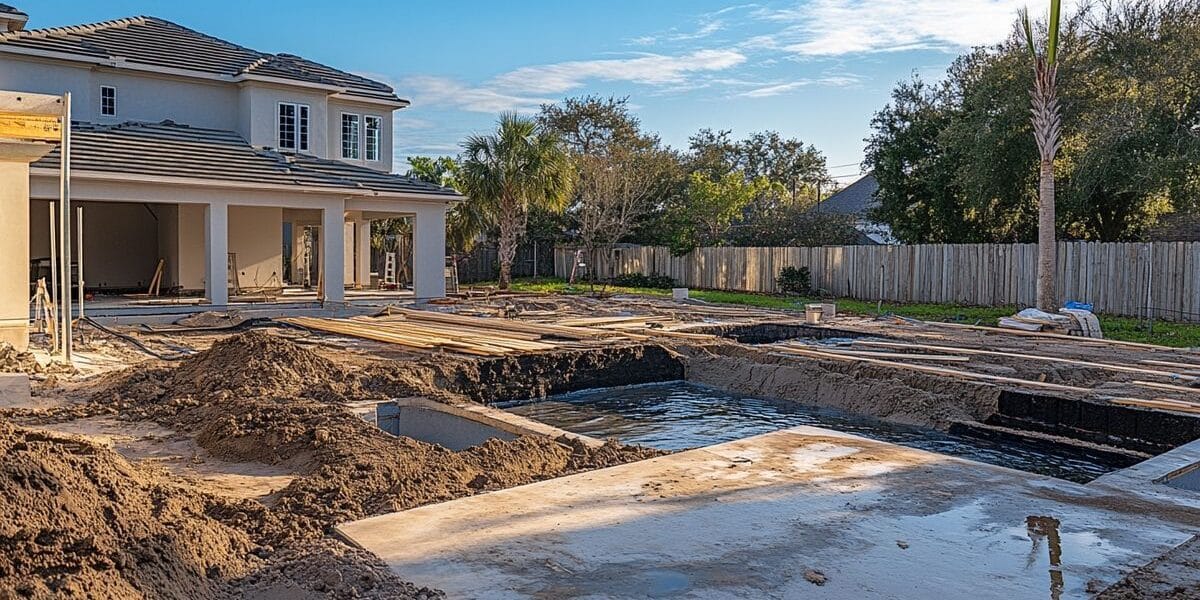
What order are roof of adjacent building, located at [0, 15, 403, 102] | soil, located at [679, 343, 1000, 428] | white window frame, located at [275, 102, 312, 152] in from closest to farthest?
Result: soil, located at [679, 343, 1000, 428] < roof of adjacent building, located at [0, 15, 403, 102] < white window frame, located at [275, 102, 312, 152]

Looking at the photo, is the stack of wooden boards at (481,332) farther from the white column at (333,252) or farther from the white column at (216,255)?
the white column at (333,252)

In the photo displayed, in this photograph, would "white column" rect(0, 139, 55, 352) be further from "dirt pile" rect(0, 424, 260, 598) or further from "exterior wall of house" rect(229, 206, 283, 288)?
"exterior wall of house" rect(229, 206, 283, 288)

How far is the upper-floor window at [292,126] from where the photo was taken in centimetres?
2430

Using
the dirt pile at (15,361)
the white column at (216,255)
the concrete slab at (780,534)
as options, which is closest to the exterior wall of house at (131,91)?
the white column at (216,255)

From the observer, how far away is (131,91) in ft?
74.6

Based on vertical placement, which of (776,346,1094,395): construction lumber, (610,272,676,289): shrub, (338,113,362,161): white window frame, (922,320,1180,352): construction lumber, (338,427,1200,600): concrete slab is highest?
(338,113,362,161): white window frame

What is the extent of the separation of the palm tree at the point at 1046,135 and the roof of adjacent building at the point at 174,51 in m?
16.8

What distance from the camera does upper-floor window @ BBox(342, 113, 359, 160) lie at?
26375mm

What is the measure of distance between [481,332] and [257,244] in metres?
11.1

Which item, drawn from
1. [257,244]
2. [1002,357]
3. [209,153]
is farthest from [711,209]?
[1002,357]

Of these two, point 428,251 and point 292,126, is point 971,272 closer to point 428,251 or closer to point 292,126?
point 428,251

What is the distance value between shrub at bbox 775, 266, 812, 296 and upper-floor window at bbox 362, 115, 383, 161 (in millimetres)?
13422

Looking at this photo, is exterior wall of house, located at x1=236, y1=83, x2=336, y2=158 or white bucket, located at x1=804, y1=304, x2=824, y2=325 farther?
exterior wall of house, located at x1=236, y1=83, x2=336, y2=158

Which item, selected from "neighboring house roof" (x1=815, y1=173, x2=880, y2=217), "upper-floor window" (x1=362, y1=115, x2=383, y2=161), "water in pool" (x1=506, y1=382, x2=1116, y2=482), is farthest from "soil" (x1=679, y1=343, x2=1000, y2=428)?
"neighboring house roof" (x1=815, y1=173, x2=880, y2=217)
